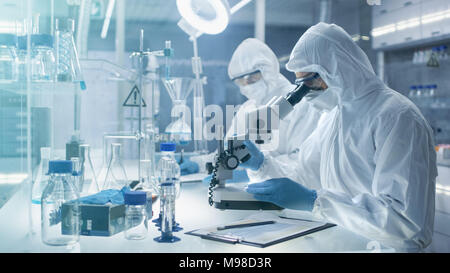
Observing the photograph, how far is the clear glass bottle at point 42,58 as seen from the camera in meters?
1.35

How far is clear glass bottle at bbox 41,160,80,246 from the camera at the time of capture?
1215 mm

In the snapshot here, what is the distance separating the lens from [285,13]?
530 centimetres

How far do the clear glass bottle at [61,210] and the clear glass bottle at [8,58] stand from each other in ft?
1.49

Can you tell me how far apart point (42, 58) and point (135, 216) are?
670mm

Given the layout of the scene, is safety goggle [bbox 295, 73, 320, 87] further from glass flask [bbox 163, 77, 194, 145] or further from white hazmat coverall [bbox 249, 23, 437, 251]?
glass flask [bbox 163, 77, 194, 145]

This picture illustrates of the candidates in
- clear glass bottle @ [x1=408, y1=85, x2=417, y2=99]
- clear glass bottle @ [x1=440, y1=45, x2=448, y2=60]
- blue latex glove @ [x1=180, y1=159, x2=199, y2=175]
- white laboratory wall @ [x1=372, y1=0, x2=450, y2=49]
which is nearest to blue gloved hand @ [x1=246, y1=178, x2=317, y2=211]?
blue latex glove @ [x1=180, y1=159, x2=199, y2=175]

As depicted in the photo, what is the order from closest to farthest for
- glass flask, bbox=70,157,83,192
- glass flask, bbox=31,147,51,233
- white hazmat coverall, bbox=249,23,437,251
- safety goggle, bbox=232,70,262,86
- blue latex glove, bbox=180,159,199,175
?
1. white hazmat coverall, bbox=249,23,437,251
2. glass flask, bbox=70,157,83,192
3. glass flask, bbox=31,147,51,233
4. blue latex glove, bbox=180,159,199,175
5. safety goggle, bbox=232,70,262,86

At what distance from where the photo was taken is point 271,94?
2.96 metres

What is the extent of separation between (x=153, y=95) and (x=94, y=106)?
407 mm

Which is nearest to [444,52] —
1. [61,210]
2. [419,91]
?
[419,91]

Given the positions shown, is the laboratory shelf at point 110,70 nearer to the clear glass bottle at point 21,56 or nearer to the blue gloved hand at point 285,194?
the clear glass bottle at point 21,56

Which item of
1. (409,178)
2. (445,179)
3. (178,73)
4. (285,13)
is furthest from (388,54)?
(409,178)
